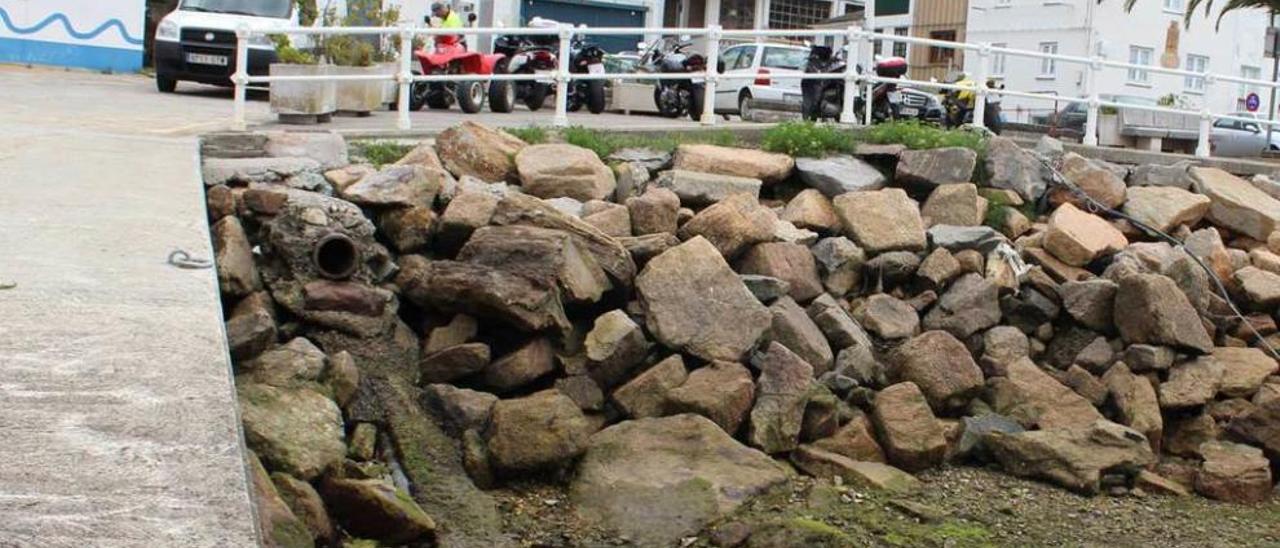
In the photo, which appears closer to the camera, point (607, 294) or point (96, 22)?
point (607, 294)

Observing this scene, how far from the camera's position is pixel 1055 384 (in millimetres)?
12047

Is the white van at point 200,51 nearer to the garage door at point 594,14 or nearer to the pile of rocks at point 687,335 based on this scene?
the pile of rocks at point 687,335

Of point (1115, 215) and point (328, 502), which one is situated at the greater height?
point (1115, 215)

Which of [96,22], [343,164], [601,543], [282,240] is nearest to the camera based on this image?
[601,543]

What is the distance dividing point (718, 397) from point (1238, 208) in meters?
7.08

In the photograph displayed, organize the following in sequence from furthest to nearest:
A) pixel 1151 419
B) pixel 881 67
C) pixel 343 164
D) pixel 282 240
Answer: pixel 881 67 → pixel 343 164 → pixel 1151 419 → pixel 282 240

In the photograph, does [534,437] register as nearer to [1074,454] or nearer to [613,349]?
[613,349]

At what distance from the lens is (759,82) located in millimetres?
24094

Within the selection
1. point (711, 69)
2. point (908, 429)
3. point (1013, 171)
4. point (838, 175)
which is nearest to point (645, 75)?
point (711, 69)

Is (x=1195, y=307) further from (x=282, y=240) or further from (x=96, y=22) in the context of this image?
(x=96, y=22)

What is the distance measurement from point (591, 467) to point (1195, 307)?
5808 millimetres

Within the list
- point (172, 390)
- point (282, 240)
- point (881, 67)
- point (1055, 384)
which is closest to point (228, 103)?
point (881, 67)

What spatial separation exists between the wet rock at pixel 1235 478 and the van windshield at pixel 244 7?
15704mm

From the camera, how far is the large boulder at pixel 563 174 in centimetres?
1302
